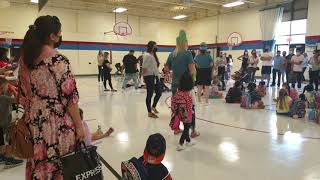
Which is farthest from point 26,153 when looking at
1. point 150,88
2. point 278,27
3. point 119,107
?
point 278,27

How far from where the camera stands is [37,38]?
5.45ft

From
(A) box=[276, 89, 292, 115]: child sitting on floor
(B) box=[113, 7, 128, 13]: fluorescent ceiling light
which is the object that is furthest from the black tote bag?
(B) box=[113, 7, 128, 13]: fluorescent ceiling light

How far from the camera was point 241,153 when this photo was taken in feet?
12.6

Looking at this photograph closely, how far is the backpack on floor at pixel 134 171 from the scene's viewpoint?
1.95 metres

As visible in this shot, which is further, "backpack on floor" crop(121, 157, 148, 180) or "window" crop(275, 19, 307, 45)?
"window" crop(275, 19, 307, 45)

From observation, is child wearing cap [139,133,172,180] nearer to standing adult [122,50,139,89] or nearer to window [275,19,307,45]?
standing adult [122,50,139,89]

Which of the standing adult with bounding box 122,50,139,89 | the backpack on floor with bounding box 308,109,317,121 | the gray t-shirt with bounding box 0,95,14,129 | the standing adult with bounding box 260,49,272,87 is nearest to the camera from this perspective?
the gray t-shirt with bounding box 0,95,14,129

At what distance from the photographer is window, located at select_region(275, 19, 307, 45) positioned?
53.3ft

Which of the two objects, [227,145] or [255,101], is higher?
[255,101]

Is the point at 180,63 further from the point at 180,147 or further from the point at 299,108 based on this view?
the point at 299,108

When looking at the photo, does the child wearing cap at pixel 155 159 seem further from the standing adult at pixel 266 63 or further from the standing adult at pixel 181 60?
the standing adult at pixel 266 63

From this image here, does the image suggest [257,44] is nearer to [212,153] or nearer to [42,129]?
[212,153]

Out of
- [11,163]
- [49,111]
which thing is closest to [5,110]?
[11,163]

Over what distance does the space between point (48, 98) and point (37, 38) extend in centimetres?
34
